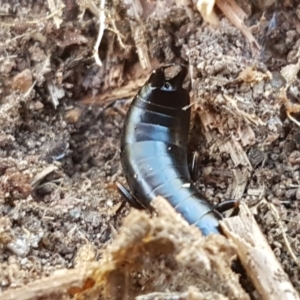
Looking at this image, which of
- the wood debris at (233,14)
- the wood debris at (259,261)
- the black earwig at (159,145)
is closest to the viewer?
the wood debris at (259,261)

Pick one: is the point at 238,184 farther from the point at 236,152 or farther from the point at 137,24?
the point at 137,24

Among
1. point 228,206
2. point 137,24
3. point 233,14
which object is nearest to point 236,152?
point 228,206

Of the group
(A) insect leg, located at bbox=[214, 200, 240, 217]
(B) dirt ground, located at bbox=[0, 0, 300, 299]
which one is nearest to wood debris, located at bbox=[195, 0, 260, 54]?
(B) dirt ground, located at bbox=[0, 0, 300, 299]

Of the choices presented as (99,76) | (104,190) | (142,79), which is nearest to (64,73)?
(99,76)

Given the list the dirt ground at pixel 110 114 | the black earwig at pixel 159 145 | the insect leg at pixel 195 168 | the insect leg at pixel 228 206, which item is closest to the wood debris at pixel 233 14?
the dirt ground at pixel 110 114

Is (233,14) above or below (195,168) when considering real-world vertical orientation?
above

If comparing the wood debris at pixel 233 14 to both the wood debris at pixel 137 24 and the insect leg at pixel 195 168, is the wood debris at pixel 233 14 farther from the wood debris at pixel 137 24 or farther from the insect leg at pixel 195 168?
the insect leg at pixel 195 168

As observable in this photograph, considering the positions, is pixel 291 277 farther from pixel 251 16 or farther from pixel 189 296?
pixel 251 16
